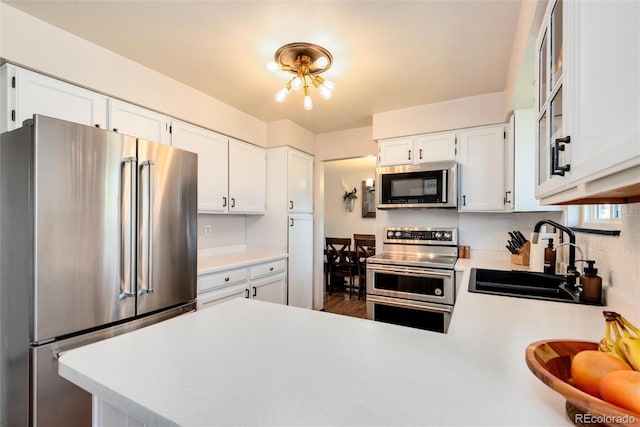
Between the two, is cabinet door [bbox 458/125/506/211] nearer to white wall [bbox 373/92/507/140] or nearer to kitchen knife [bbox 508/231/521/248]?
white wall [bbox 373/92/507/140]

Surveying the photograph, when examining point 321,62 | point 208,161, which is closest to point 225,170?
point 208,161

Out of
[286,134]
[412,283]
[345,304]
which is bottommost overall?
[345,304]

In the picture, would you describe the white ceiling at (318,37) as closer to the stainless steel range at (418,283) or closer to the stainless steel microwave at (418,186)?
the stainless steel microwave at (418,186)

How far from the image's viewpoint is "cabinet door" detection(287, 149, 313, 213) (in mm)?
3447

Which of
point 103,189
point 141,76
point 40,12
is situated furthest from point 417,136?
point 40,12

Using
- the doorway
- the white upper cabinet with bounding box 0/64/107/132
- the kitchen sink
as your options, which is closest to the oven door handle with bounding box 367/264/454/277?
the kitchen sink

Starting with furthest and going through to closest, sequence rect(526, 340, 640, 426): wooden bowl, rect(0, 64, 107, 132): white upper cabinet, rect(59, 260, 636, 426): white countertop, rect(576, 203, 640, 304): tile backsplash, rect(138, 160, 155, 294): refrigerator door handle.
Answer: rect(138, 160, 155, 294): refrigerator door handle < rect(0, 64, 107, 132): white upper cabinet < rect(576, 203, 640, 304): tile backsplash < rect(59, 260, 636, 426): white countertop < rect(526, 340, 640, 426): wooden bowl

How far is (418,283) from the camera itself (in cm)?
260

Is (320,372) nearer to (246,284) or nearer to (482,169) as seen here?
(246,284)

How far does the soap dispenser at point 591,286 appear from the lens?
1279 millimetres

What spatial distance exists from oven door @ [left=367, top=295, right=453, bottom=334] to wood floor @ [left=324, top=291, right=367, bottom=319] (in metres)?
0.92

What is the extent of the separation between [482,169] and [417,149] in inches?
24.6

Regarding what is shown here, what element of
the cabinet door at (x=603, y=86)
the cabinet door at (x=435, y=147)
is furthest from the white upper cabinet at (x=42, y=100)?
the cabinet door at (x=435, y=147)

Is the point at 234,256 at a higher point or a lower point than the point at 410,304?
higher
